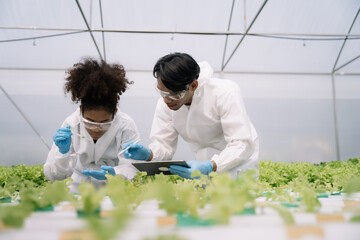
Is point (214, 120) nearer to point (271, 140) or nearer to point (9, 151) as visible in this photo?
point (271, 140)

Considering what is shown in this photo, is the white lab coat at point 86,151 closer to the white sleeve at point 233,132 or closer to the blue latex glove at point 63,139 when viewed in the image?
the blue latex glove at point 63,139

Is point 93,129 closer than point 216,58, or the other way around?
point 93,129

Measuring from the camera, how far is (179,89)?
225cm

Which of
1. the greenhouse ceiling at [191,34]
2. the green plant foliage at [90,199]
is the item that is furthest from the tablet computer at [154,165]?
the greenhouse ceiling at [191,34]

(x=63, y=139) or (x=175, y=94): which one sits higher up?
(x=175, y=94)

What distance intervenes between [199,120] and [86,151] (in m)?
1.08

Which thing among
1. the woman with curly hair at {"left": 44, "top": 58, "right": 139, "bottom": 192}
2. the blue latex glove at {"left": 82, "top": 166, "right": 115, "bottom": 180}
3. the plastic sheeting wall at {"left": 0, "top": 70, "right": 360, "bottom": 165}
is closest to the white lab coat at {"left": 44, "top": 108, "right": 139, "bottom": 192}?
the woman with curly hair at {"left": 44, "top": 58, "right": 139, "bottom": 192}

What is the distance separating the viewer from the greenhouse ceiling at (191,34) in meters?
5.52

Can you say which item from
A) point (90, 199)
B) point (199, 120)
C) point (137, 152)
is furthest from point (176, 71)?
point (90, 199)

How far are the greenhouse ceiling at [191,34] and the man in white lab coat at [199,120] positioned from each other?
9.64ft

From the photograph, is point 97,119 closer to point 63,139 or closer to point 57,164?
point 63,139

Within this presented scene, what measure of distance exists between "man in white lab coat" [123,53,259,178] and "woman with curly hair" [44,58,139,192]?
0.86ft

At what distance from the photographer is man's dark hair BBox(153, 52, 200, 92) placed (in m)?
2.17

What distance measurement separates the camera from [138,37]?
255 inches
